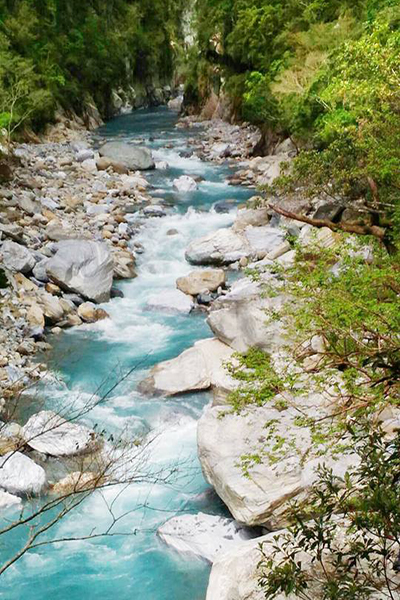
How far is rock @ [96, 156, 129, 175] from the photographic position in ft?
61.5

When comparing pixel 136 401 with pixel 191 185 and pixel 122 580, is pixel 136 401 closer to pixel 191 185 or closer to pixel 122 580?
pixel 122 580

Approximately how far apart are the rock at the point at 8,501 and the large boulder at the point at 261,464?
1.89 m

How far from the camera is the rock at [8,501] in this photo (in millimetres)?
6066

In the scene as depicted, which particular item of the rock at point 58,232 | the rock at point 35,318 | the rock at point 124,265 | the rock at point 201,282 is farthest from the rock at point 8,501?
the rock at point 58,232

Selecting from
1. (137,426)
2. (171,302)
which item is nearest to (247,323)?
(137,426)

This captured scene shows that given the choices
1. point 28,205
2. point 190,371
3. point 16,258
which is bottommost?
point 190,371

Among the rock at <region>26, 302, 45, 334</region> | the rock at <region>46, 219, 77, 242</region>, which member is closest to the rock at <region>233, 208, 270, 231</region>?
the rock at <region>46, 219, 77, 242</region>

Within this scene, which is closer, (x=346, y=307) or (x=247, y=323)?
(x=346, y=307)

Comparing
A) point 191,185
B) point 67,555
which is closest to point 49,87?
point 191,185

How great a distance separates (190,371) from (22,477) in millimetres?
2770

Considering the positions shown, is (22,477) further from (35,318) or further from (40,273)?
(40,273)

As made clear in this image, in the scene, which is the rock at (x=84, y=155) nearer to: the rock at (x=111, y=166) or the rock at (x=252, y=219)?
the rock at (x=111, y=166)

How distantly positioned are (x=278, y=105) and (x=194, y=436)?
43.1 ft

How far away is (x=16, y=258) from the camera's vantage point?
10.9 metres
